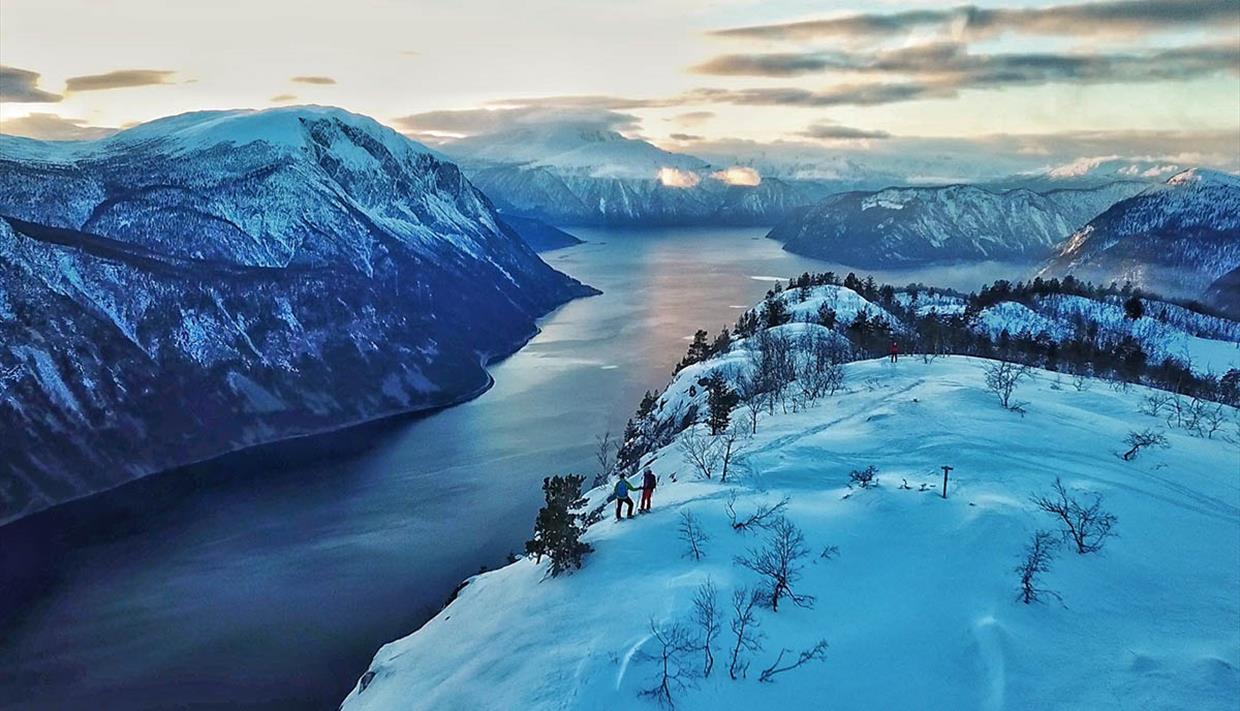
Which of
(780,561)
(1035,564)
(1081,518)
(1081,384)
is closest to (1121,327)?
(1081,384)

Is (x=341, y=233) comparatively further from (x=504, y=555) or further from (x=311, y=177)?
(x=504, y=555)

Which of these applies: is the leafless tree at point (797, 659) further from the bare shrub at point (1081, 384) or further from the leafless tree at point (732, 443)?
the bare shrub at point (1081, 384)

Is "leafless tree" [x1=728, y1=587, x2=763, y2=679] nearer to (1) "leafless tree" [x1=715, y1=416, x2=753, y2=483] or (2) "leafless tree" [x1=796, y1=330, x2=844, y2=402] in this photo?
(1) "leafless tree" [x1=715, y1=416, x2=753, y2=483]

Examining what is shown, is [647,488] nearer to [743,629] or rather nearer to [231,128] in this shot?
[743,629]

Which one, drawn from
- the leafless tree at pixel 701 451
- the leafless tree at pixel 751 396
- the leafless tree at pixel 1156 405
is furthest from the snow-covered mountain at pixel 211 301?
the leafless tree at pixel 1156 405

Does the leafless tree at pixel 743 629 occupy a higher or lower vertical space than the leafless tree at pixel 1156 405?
lower

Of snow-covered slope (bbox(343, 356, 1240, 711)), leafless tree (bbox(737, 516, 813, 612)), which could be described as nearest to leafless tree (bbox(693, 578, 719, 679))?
snow-covered slope (bbox(343, 356, 1240, 711))
